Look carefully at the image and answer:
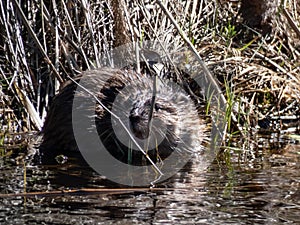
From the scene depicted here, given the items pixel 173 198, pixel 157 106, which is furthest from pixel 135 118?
pixel 173 198

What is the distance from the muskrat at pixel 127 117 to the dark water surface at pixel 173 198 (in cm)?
34

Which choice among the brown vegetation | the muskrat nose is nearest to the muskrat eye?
the muskrat nose

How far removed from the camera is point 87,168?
400cm

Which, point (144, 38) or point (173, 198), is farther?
point (144, 38)

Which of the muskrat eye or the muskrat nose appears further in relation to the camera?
the muskrat eye

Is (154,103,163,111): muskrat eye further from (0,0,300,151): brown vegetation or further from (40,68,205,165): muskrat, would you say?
(0,0,300,151): brown vegetation

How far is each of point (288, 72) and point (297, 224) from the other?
10.4 feet

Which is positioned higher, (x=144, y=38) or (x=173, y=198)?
(x=144, y=38)

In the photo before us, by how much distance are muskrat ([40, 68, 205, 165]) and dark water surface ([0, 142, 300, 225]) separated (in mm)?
337

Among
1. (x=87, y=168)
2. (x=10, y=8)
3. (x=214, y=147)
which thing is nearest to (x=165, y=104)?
(x=214, y=147)

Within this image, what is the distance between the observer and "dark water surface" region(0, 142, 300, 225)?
2.81 meters

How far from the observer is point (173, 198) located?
3168 millimetres

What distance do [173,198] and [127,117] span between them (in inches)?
46.5

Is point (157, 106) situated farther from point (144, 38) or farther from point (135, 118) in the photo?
point (144, 38)
